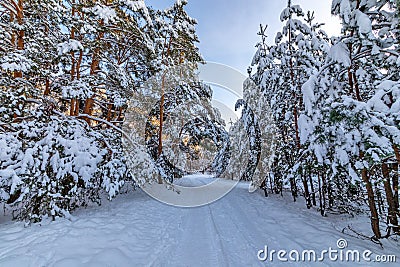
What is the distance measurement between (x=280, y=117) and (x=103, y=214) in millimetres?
8881

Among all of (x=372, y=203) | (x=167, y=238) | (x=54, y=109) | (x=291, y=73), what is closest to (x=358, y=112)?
(x=372, y=203)

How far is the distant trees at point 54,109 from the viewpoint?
4.95 meters

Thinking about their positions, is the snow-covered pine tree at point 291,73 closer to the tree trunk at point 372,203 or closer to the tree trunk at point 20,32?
the tree trunk at point 372,203

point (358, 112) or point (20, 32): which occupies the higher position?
point (20, 32)

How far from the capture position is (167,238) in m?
4.99

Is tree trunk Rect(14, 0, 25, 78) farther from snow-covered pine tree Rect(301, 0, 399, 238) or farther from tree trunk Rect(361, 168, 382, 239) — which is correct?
tree trunk Rect(361, 168, 382, 239)

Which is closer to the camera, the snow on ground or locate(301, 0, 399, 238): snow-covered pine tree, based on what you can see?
locate(301, 0, 399, 238): snow-covered pine tree

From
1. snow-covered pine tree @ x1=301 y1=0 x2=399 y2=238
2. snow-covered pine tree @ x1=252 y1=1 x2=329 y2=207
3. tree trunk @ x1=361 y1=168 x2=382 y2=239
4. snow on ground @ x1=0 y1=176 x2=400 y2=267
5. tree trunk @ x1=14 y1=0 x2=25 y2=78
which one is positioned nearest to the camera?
snow-covered pine tree @ x1=301 y1=0 x2=399 y2=238

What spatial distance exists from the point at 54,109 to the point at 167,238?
481 centimetres

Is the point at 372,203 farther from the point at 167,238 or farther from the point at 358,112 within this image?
the point at 167,238

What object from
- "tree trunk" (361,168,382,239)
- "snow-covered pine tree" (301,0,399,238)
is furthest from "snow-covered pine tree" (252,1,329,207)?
"snow-covered pine tree" (301,0,399,238)

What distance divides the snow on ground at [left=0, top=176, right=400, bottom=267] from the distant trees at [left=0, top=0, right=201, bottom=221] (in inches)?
31.6

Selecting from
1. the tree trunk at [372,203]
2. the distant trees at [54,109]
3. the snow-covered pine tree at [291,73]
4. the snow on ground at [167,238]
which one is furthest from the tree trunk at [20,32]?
the tree trunk at [372,203]

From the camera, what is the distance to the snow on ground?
12.0ft
